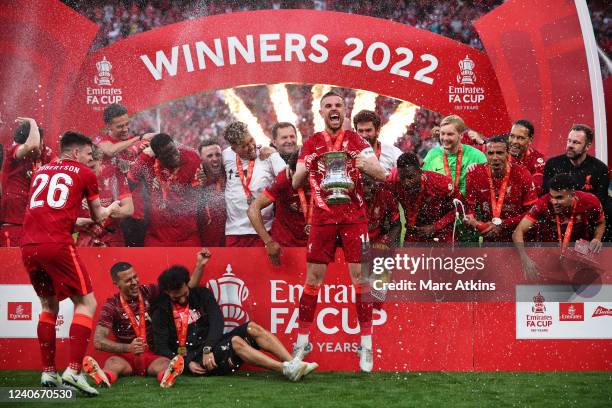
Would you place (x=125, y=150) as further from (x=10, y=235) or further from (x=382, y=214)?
(x=382, y=214)

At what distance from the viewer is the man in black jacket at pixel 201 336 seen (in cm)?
595

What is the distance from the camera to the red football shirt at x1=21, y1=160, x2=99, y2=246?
545cm

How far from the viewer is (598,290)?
20.9ft

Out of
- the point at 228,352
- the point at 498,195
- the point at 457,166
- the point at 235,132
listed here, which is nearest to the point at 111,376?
the point at 228,352

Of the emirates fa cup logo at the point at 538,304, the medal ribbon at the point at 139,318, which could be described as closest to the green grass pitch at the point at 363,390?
the medal ribbon at the point at 139,318

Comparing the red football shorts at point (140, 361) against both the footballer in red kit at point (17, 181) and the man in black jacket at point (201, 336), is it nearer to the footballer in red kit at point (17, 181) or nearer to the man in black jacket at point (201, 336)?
the man in black jacket at point (201, 336)

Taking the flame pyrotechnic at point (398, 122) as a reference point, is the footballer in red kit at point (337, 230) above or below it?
below

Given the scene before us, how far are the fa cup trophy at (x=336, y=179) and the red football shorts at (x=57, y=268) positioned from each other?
1636 mm

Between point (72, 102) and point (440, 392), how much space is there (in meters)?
3.75

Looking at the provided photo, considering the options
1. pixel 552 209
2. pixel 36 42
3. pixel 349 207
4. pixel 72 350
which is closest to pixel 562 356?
pixel 552 209

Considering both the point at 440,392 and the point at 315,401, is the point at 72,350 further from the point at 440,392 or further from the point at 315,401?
the point at 440,392

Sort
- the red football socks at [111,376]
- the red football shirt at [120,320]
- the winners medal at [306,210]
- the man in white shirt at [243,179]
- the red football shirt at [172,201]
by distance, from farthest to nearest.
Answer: the red football shirt at [172,201] → the man in white shirt at [243,179] → the winners medal at [306,210] → the red football shirt at [120,320] → the red football socks at [111,376]

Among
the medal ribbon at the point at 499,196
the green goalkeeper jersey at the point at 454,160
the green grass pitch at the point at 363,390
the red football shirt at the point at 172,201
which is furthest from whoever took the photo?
the red football shirt at the point at 172,201

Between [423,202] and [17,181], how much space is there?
312 cm
